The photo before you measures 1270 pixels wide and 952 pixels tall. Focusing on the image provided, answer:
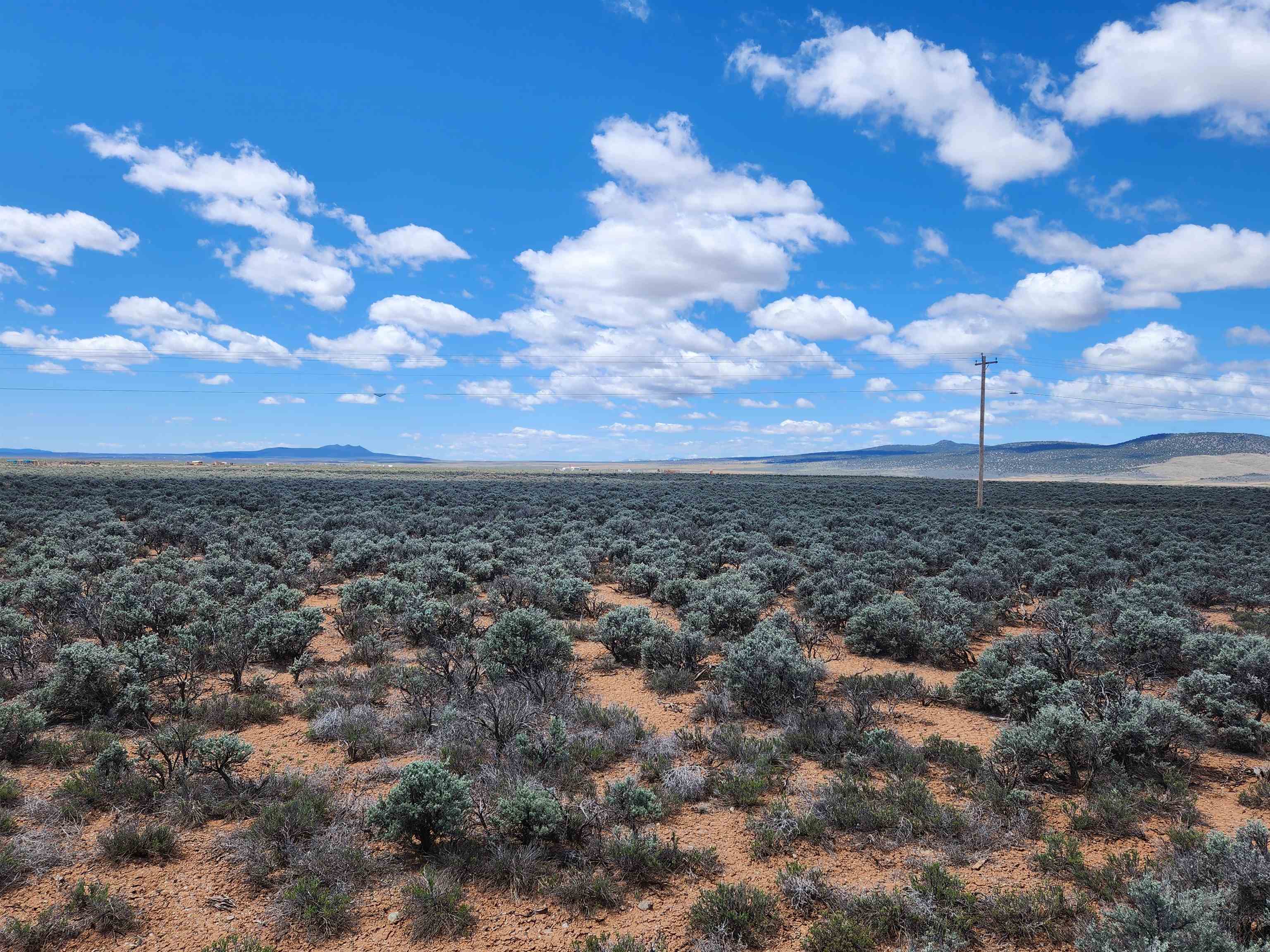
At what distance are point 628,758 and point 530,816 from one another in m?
2.08

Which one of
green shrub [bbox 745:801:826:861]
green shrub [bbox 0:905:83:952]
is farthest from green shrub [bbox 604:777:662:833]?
green shrub [bbox 0:905:83:952]

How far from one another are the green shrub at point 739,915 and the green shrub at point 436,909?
5.84ft

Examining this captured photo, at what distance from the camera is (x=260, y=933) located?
15.8 feet

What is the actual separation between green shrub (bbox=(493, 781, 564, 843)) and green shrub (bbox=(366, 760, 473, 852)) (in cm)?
41

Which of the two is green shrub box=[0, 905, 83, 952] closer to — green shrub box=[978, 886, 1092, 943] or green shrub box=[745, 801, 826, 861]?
green shrub box=[745, 801, 826, 861]

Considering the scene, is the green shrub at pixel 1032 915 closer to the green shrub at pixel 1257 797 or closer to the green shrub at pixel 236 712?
the green shrub at pixel 1257 797

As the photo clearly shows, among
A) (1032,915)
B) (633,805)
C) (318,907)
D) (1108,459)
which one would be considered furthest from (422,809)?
(1108,459)

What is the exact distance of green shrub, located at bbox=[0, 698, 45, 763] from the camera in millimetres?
7266

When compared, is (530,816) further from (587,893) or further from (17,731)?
(17,731)

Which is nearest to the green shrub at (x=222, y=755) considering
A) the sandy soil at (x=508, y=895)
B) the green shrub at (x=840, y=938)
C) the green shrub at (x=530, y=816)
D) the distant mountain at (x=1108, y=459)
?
the sandy soil at (x=508, y=895)

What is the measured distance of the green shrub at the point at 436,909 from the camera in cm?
485

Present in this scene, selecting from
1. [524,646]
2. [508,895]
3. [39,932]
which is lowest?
[508,895]

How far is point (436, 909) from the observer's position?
496 cm

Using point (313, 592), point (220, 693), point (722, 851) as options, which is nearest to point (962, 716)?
point (722, 851)
